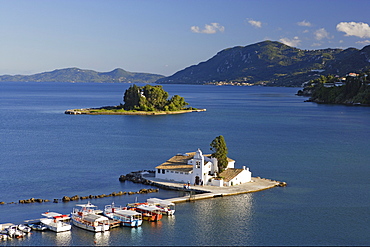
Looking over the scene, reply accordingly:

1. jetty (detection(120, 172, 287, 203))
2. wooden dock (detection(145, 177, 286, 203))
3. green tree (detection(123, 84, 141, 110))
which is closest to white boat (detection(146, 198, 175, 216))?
jetty (detection(120, 172, 287, 203))

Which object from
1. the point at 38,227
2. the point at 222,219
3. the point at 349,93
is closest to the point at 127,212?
the point at 38,227

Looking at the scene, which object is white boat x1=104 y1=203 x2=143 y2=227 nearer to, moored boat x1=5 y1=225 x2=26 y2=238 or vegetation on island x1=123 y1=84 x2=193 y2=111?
moored boat x1=5 y1=225 x2=26 y2=238

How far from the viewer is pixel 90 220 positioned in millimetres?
35781

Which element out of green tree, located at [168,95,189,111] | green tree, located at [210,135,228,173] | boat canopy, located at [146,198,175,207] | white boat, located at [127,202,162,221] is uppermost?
green tree, located at [168,95,189,111]

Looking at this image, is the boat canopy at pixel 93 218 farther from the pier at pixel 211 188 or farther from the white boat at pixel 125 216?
the pier at pixel 211 188

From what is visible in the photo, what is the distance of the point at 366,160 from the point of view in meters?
64.2

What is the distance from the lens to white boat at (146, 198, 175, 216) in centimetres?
3891

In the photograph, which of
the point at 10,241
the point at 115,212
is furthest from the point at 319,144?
the point at 10,241

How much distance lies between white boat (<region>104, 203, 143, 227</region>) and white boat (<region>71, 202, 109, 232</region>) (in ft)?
3.11

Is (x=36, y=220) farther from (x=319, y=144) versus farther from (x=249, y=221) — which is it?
(x=319, y=144)

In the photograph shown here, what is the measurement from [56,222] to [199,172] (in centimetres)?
1564

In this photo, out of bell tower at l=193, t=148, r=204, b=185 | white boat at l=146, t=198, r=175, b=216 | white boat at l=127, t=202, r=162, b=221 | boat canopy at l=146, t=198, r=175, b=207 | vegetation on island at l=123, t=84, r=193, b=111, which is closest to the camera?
white boat at l=127, t=202, r=162, b=221

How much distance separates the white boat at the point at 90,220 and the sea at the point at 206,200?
24.2 inches

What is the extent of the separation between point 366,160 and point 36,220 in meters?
43.7
